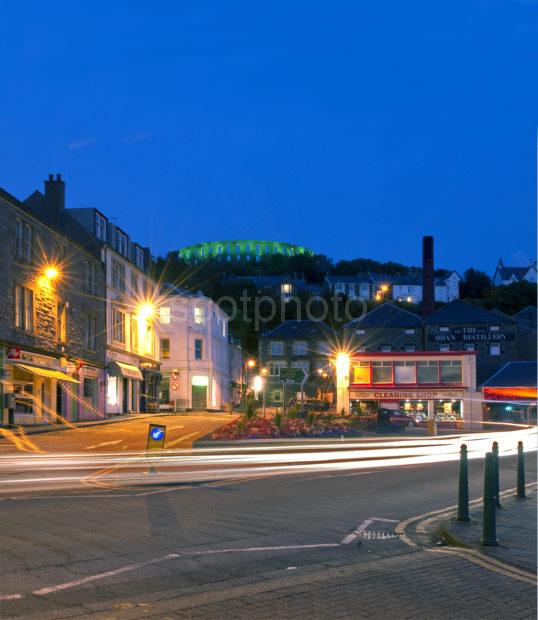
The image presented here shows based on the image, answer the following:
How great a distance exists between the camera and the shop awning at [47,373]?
34.7 meters

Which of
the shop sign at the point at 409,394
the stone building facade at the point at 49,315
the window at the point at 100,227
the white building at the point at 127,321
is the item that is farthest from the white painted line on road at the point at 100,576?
the shop sign at the point at 409,394

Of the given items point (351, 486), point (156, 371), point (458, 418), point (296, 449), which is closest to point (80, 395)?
point (156, 371)

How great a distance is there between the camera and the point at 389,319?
72.7 meters

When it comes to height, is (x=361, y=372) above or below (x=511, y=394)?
above

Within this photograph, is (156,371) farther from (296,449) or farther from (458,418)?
(296,449)

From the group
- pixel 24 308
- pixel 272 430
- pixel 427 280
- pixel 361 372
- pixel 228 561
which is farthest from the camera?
pixel 427 280

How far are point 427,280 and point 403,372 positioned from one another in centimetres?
2168

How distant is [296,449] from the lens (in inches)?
982

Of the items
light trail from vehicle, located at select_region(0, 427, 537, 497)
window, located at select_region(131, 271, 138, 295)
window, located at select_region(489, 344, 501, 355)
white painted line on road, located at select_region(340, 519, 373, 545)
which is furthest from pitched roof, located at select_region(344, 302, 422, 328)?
white painted line on road, located at select_region(340, 519, 373, 545)

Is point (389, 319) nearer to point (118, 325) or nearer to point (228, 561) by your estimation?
point (118, 325)

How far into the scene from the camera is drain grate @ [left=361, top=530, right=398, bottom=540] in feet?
32.4

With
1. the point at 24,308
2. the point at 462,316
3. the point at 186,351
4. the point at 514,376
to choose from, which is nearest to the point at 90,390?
the point at 24,308

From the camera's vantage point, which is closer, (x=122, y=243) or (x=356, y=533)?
(x=356, y=533)

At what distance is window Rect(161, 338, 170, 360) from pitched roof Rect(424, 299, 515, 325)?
24.2 m
